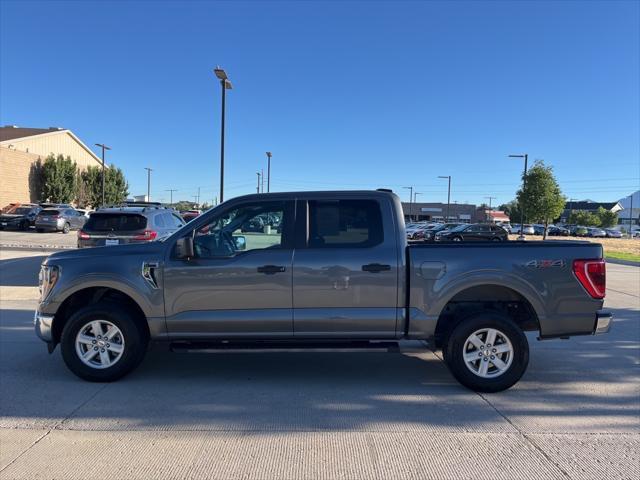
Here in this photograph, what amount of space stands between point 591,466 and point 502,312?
1817mm

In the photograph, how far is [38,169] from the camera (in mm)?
45281

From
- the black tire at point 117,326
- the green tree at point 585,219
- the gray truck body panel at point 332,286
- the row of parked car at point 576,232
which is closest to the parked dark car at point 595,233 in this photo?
the row of parked car at point 576,232

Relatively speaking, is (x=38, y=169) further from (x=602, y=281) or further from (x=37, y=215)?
(x=602, y=281)

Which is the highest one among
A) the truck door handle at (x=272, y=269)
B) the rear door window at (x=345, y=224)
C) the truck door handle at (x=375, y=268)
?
the rear door window at (x=345, y=224)

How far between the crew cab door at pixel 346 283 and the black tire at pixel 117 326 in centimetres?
161

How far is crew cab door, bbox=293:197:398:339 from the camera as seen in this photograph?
447 cm

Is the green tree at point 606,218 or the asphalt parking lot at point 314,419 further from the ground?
the green tree at point 606,218

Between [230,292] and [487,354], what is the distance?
8.39ft

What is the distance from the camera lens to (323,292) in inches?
177

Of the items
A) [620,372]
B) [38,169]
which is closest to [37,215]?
[38,169]

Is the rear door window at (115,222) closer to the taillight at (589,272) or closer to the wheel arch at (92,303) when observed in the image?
the wheel arch at (92,303)

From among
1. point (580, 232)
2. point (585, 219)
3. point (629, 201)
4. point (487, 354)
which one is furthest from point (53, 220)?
point (629, 201)

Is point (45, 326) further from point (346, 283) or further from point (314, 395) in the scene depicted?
point (346, 283)

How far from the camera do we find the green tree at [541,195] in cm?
3188
